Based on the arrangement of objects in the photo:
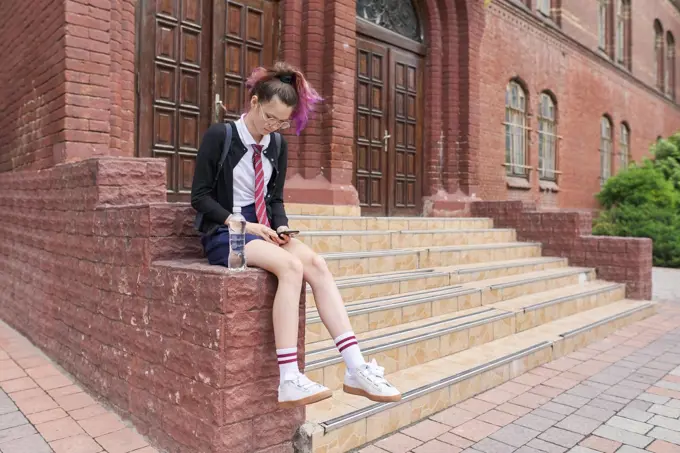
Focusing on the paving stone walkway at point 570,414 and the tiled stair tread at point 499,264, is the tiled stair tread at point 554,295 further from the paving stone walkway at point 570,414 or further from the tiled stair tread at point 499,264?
the paving stone walkway at point 570,414

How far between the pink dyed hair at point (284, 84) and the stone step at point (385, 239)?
2.33 meters

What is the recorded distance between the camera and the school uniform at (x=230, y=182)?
115 inches

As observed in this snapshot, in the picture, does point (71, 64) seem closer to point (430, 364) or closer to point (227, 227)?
point (227, 227)

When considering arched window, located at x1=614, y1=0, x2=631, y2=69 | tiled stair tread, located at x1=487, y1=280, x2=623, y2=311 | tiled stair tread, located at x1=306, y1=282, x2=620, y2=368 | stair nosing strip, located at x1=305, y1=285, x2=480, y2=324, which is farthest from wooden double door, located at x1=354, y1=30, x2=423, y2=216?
arched window, located at x1=614, y1=0, x2=631, y2=69

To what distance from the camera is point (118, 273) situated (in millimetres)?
3469

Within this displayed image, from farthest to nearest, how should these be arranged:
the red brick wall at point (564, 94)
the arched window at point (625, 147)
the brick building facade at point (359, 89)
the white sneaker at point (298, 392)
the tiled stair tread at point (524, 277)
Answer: the arched window at point (625, 147) < the red brick wall at point (564, 94) < the tiled stair tread at point (524, 277) < the brick building facade at point (359, 89) < the white sneaker at point (298, 392)

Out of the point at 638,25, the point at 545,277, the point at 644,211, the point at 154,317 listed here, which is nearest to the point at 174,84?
the point at 154,317

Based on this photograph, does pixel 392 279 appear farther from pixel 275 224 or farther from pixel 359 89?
pixel 359 89

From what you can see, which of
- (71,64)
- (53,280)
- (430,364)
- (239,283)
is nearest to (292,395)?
(239,283)

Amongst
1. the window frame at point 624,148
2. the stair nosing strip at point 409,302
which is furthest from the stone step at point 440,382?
the window frame at point 624,148

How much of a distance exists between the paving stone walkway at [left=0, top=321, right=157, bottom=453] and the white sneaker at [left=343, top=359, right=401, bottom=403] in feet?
3.91

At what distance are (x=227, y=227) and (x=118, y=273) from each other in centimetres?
101

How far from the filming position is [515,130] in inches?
485

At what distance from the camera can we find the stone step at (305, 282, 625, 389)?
357 centimetres
